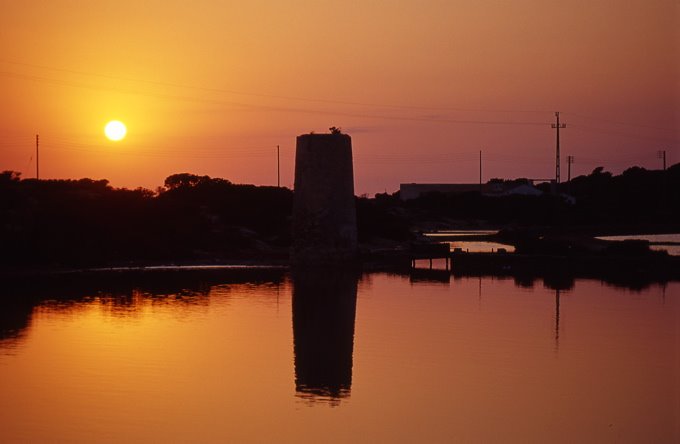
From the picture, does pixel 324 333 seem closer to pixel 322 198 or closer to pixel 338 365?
pixel 338 365

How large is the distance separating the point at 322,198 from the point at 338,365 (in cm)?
1650

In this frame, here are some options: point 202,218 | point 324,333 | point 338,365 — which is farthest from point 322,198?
point 338,365

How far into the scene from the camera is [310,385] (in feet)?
46.7

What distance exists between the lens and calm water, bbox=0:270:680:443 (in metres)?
11.9

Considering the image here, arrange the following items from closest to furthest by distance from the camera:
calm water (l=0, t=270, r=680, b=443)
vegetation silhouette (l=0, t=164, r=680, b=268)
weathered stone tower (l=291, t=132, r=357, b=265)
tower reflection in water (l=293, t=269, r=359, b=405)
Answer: calm water (l=0, t=270, r=680, b=443) < tower reflection in water (l=293, t=269, r=359, b=405) < weathered stone tower (l=291, t=132, r=357, b=265) < vegetation silhouette (l=0, t=164, r=680, b=268)

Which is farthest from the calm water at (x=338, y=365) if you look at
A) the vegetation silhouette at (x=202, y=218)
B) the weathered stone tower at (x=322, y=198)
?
the vegetation silhouette at (x=202, y=218)

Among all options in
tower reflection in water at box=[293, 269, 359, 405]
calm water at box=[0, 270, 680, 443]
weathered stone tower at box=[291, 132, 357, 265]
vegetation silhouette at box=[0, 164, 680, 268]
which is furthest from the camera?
vegetation silhouette at box=[0, 164, 680, 268]

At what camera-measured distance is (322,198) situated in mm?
31922

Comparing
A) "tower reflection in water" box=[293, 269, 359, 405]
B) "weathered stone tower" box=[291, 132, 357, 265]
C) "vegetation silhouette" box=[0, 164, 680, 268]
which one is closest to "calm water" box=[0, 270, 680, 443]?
"tower reflection in water" box=[293, 269, 359, 405]

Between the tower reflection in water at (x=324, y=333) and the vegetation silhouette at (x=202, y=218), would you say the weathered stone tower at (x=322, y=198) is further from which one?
the vegetation silhouette at (x=202, y=218)

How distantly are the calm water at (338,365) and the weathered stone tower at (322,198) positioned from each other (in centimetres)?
639

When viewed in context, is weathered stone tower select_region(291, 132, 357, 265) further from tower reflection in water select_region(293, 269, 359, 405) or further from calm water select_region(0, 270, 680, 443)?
calm water select_region(0, 270, 680, 443)

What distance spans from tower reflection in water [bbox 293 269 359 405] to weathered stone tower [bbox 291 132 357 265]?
1.40 meters

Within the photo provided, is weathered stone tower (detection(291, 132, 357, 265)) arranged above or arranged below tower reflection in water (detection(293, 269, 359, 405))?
above
